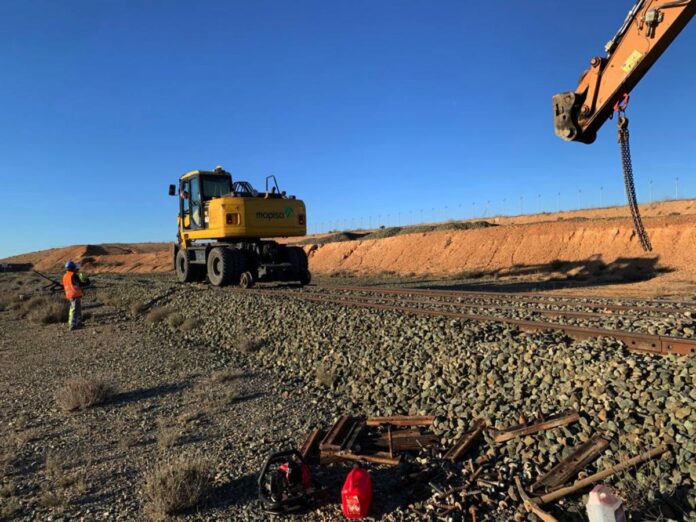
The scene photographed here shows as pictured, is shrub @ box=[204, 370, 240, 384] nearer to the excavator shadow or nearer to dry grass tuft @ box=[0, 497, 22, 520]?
dry grass tuft @ box=[0, 497, 22, 520]

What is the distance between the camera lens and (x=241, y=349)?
10.7 m

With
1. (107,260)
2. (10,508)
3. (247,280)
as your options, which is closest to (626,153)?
(10,508)

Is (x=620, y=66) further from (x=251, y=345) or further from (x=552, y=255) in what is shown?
(x=552, y=255)

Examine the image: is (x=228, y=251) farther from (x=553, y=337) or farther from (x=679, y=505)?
(x=679, y=505)

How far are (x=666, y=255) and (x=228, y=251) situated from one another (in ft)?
67.9

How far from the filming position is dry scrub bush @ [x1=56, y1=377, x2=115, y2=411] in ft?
25.1

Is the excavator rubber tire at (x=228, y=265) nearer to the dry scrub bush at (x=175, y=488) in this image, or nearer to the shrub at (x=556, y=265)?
the dry scrub bush at (x=175, y=488)

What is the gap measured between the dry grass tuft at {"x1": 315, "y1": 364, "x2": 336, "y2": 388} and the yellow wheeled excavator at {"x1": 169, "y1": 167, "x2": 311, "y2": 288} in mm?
9447

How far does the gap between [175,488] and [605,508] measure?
3.59 meters

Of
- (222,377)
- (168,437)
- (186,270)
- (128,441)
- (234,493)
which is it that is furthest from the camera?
(186,270)

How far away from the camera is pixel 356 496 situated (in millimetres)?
4320

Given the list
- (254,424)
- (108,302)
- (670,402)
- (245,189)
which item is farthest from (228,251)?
(670,402)

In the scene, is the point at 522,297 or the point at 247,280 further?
the point at 247,280

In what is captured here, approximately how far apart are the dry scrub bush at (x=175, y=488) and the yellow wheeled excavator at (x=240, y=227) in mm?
12597
